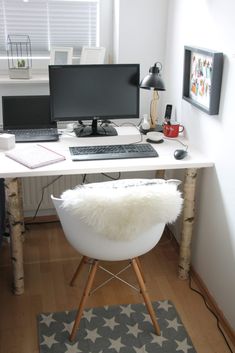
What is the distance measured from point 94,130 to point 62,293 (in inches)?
38.2

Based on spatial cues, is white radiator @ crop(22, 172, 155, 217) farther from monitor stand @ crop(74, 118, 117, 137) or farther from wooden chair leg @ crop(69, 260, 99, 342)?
wooden chair leg @ crop(69, 260, 99, 342)

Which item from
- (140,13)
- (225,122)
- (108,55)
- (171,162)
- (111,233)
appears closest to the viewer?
(111,233)

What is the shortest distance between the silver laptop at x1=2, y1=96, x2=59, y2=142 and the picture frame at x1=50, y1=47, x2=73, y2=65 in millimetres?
311

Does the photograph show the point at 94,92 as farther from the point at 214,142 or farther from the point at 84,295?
the point at 84,295

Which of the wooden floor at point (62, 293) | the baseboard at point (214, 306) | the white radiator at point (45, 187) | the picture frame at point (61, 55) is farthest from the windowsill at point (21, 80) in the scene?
the baseboard at point (214, 306)

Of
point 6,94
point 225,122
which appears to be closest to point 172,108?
point 225,122

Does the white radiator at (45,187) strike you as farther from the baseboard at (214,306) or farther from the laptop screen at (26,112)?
the baseboard at (214,306)

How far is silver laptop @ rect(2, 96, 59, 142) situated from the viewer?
244 cm

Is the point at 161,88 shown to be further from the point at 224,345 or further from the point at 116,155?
the point at 224,345

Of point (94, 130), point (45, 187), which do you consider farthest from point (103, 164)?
point (45, 187)

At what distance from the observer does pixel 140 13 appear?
8.34 feet

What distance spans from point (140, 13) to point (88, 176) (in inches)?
44.4

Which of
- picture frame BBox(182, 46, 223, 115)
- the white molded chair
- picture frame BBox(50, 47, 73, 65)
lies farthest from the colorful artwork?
picture frame BBox(50, 47, 73, 65)

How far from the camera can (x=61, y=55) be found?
263 centimetres
